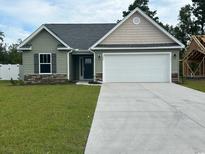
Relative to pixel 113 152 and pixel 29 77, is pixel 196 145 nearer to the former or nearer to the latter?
pixel 113 152

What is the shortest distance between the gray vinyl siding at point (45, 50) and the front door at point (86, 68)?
3234 mm

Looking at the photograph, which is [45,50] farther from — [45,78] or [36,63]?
[45,78]

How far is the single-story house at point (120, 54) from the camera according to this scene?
87.4 feet

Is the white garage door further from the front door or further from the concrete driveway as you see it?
the concrete driveway

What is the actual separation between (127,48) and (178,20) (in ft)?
82.6

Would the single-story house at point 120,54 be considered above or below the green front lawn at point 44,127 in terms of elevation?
above

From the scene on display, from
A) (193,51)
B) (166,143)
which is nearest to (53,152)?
(166,143)

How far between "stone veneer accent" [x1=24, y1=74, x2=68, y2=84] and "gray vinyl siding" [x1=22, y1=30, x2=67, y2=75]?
0.99ft

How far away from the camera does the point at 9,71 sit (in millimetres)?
35438

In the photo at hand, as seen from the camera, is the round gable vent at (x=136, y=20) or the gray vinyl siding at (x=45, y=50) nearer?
the round gable vent at (x=136, y=20)

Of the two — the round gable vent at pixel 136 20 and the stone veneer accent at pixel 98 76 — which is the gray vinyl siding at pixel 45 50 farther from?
the round gable vent at pixel 136 20

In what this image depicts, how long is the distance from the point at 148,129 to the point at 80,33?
23769 mm

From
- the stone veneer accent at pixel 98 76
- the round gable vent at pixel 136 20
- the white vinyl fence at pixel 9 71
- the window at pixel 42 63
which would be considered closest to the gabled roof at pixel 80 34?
the round gable vent at pixel 136 20

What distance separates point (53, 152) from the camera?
20.9ft
